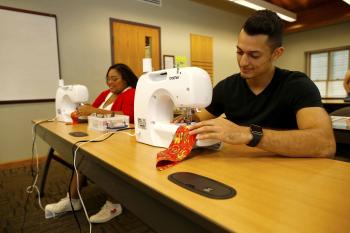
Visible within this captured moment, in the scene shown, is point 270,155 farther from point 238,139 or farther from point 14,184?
point 14,184

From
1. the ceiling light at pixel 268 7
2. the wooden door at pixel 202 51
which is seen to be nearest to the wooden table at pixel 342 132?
the ceiling light at pixel 268 7

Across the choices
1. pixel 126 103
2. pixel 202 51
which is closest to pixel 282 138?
pixel 126 103

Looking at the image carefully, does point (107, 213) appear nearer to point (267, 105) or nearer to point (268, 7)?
point (267, 105)

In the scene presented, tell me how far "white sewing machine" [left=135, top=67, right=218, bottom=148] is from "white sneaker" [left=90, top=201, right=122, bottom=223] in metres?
0.92

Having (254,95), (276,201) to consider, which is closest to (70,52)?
(254,95)

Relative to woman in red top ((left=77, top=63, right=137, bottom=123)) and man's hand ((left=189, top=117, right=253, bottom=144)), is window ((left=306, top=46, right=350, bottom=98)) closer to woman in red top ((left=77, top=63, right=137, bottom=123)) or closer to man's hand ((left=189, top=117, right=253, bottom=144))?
woman in red top ((left=77, top=63, right=137, bottom=123))

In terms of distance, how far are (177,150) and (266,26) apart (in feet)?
2.14

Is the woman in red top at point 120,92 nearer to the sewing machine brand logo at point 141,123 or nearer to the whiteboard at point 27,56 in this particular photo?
the sewing machine brand logo at point 141,123

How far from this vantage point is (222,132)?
0.86m

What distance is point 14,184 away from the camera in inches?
103

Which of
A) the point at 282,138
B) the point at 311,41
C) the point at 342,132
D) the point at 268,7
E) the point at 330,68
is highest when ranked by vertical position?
the point at 268,7

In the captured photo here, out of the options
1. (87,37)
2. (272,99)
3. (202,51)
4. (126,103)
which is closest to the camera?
(272,99)

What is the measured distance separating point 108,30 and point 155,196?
12.3 ft

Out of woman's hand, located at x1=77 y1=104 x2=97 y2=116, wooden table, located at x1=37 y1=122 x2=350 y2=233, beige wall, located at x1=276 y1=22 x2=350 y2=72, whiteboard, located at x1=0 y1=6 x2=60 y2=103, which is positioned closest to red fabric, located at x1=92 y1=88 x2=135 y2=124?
woman's hand, located at x1=77 y1=104 x2=97 y2=116
